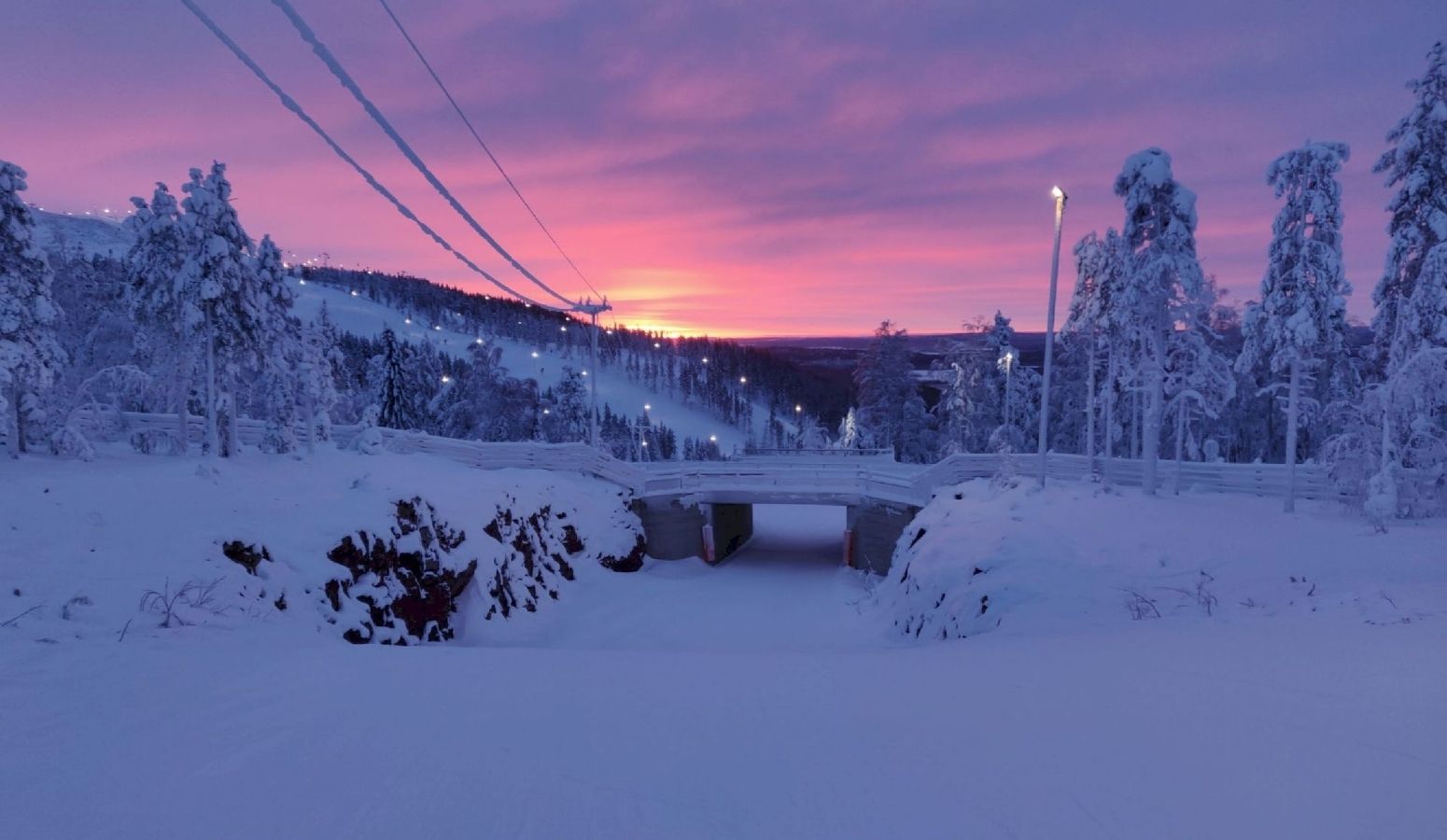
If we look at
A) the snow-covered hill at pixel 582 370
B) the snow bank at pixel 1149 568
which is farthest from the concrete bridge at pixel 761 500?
the snow-covered hill at pixel 582 370

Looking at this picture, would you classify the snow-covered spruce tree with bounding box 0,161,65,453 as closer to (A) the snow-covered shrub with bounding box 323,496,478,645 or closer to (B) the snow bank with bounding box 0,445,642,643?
(B) the snow bank with bounding box 0,445,642,643

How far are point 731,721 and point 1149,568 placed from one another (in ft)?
32.2

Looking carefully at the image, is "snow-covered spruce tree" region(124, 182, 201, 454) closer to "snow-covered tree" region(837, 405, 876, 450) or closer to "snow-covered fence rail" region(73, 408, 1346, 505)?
"snow-covered fence rail" region(73, 408, 1346, 505)

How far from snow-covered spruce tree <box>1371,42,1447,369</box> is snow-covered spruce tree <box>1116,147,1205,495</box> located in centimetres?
581

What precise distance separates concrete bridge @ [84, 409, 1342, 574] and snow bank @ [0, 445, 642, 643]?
5500 millimetres

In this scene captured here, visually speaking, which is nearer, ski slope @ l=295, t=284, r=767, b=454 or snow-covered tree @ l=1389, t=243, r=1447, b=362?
snow-covered tree @ l=1389, t=243, r=1447, b=362

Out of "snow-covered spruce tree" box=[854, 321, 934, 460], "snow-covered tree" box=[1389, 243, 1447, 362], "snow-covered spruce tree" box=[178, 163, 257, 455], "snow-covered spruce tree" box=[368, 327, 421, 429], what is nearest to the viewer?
"snow-covered tree" box=[1389, 243, 1447, 362]

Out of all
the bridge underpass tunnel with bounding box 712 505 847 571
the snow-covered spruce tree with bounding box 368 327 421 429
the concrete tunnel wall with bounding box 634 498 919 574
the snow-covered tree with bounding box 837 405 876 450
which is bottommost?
the bridge underpass tunnel with bounding box 712 505 847 571

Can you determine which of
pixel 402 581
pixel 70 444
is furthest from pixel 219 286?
pixel 402 581

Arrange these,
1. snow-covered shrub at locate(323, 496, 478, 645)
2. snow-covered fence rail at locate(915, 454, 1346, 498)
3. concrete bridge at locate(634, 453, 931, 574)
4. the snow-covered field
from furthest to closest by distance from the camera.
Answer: concrete bridge at locate(634, 453, 931, 574) < snow-covered fence rail at locate(915, 454, 1346, 498) < snow-covered shrub at locate(323, 496, 478, 645) < the snow-covered field

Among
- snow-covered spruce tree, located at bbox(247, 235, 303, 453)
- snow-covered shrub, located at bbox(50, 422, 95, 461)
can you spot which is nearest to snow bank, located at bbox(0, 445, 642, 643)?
snow-covered shrub, located at bbox(50, 422, 95, 461)

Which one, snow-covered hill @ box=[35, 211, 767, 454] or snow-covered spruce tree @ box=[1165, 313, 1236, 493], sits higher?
snow-covered hill @ box=[35, 211, 767, 454]

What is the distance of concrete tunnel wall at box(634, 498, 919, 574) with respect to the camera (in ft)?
94.0

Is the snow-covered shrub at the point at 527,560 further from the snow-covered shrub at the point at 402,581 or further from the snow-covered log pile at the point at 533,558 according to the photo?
the snow-covered shrub at the point at 402,581
